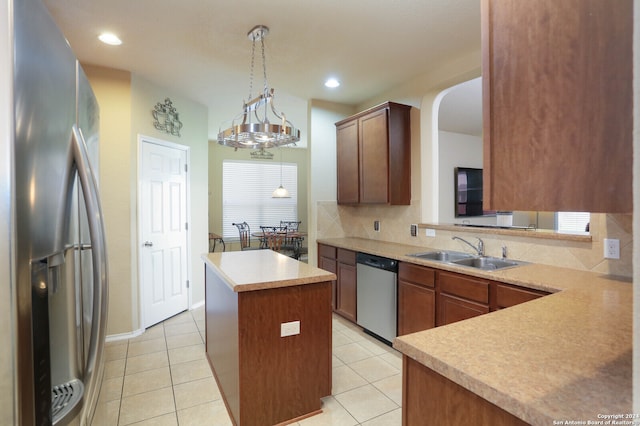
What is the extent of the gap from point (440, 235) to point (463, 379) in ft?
8.50

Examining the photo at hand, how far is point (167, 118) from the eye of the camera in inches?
148

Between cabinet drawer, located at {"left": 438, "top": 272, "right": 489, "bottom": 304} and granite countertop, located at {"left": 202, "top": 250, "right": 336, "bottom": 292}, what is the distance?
0.96 metres

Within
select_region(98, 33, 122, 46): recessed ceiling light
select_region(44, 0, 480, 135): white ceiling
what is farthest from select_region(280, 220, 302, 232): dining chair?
select_region(98, 33, 122, 46): recessed ceiling light

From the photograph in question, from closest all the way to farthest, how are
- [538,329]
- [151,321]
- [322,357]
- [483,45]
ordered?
[483,45] → [538,329] → [322,357] → [151,321]

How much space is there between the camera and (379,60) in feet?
10.3

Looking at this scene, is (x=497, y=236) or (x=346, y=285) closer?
(x=497, y=236)

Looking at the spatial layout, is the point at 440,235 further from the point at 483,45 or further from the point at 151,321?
the point at 151,321

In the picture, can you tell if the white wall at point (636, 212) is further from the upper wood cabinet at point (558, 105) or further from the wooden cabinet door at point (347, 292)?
the wooden cabinet door at point (347, 292)

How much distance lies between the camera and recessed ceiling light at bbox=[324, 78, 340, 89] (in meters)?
3.61

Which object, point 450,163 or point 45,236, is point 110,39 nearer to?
point 45,236

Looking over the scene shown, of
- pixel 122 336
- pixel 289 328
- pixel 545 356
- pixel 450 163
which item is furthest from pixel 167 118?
pixel 450 163

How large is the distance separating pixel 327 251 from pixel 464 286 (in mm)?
1941

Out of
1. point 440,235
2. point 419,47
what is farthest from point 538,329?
point 419,47

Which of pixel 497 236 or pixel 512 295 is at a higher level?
pixel 497 236
